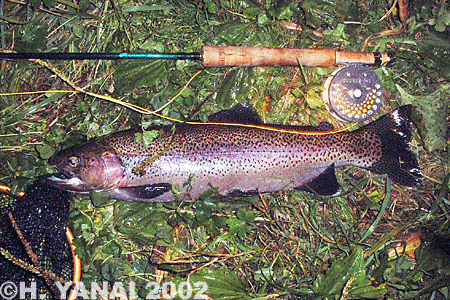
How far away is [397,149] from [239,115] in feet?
4.47

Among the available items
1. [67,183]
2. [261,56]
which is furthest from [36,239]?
[261,56]

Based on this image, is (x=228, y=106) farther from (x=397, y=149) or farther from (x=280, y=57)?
(x=397, y=149)

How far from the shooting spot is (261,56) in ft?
9.79

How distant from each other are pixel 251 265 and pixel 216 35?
208cm

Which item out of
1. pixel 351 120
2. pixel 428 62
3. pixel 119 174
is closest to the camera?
pixel 119 174

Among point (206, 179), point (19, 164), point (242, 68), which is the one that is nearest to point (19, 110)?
point (19, 164)

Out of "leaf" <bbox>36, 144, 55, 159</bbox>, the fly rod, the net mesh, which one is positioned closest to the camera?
the net mesh

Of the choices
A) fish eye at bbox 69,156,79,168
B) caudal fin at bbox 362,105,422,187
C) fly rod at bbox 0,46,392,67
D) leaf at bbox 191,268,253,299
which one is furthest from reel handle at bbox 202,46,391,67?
leaf at bbox 191,268,253,299

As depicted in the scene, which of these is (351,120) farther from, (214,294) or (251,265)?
(214,294)

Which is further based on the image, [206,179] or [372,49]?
[372,49]

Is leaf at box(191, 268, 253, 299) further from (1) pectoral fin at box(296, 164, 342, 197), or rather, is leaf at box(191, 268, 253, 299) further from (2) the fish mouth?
(2) the fish mouth

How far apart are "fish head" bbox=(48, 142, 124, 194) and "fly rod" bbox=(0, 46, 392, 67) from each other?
2.43 ft

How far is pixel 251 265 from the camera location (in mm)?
3105

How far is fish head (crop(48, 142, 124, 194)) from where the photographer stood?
9.17 feet
